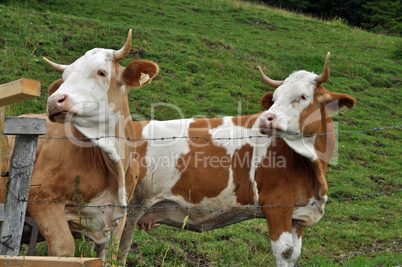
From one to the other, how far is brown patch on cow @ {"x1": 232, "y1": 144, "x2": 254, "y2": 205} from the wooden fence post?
2688 mm

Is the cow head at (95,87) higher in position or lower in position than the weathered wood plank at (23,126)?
higher

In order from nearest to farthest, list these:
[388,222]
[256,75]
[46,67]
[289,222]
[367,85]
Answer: [289,222] < [388,222] < [46,67] < [256,75] < [367,85]

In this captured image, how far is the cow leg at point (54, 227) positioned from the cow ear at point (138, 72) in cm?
140

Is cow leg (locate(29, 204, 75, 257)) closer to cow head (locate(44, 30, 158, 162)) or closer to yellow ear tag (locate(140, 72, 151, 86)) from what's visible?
cow head (locate(44, 30, 158, 162))

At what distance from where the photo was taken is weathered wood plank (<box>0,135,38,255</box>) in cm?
361

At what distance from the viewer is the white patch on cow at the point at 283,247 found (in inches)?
212

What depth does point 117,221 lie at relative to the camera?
4.68m

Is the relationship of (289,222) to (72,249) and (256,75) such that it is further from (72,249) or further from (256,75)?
(256,75)

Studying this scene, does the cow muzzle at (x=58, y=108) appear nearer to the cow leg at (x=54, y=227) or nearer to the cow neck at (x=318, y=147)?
the cow leg at (x=54, y=227)

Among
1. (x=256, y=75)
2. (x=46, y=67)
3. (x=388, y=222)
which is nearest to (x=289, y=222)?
(x=388, y=222)

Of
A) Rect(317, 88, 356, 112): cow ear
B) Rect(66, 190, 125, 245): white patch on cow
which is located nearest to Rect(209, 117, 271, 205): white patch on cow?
Rect(317, 88, 356, 112): cow ear

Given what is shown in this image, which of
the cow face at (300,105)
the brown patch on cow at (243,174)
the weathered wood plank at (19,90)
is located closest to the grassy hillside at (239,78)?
the brown patch on cow at (243,174)

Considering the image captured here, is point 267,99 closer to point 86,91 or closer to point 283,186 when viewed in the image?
point 283,186

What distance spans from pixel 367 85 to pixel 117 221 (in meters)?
13.5
